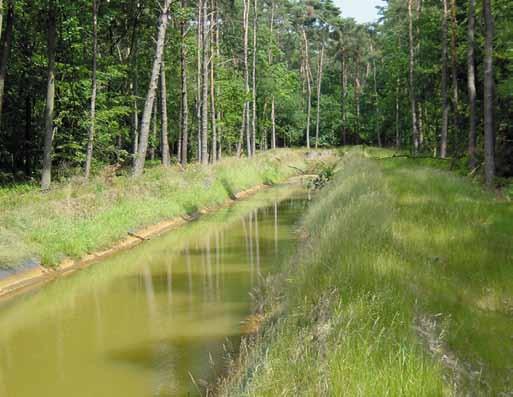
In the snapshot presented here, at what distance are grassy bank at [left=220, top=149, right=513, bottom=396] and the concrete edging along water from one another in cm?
500

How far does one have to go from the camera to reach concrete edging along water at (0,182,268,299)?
37.3 feet

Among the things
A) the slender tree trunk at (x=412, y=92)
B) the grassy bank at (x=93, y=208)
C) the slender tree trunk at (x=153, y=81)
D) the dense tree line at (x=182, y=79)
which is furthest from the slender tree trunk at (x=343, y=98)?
the slender tree trunk at (x=153, y=81)

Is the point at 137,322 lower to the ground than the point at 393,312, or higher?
lower

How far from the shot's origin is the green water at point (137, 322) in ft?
23.5

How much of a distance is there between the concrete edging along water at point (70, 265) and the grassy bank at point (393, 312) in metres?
5.00

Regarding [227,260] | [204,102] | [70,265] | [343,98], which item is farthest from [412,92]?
[343,98]

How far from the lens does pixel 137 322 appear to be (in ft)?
31.1

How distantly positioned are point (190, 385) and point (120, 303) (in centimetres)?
423

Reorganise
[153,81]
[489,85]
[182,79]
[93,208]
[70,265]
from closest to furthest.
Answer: [70,265]
[93,208]
[489,85]
[153,81]
[182,79]

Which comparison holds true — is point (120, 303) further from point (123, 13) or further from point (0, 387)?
point (123, 13)

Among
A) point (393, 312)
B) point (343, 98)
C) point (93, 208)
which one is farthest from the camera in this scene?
point (343, 98)

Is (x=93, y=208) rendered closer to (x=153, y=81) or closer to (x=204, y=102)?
(x=153, y=81)

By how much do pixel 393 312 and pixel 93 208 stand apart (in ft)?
39.9

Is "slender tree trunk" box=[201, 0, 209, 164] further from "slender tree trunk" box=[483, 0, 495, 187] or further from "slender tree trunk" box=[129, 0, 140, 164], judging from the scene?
"slender tree trunk" box=[483, 0, 495, 187]
